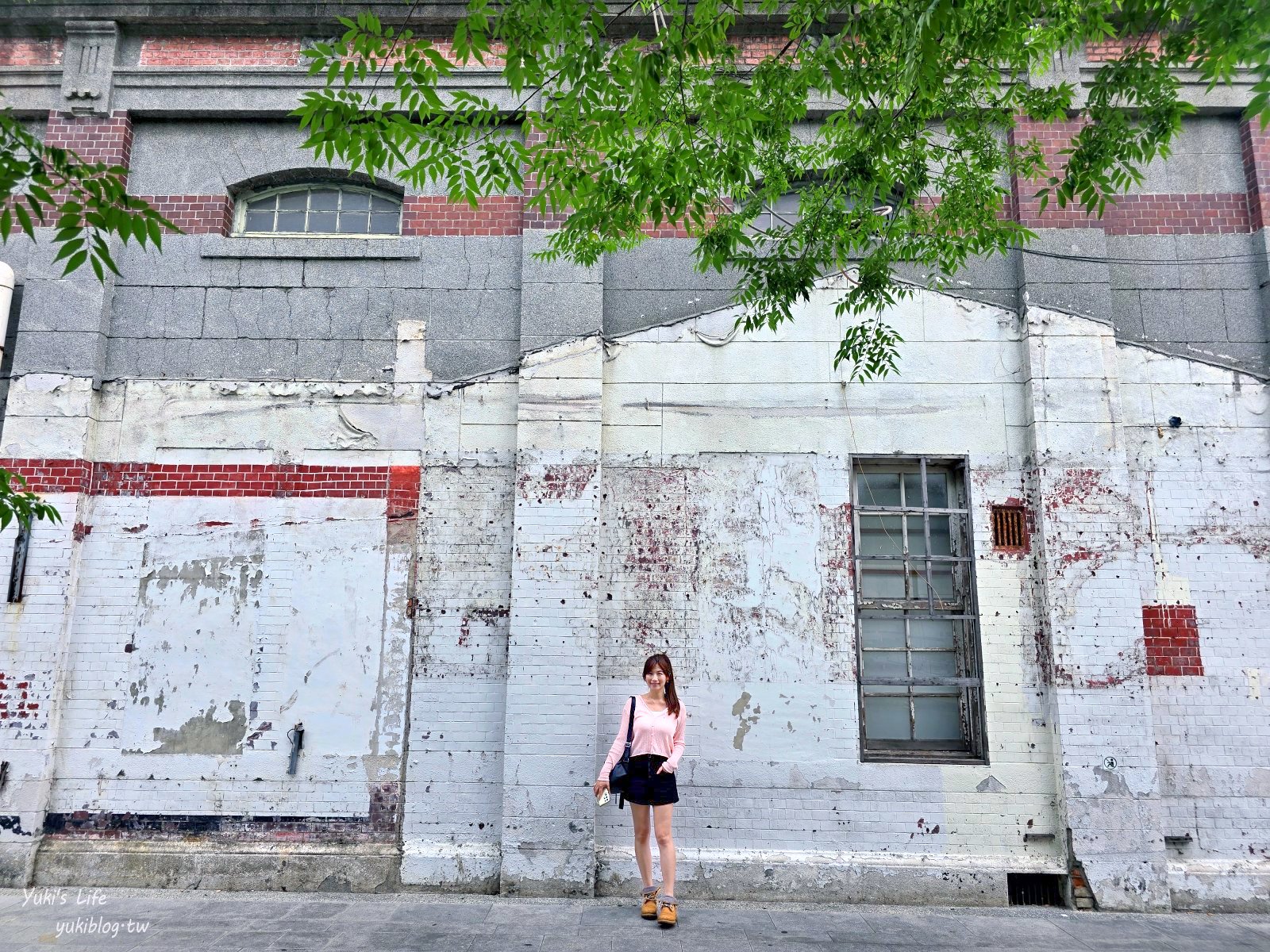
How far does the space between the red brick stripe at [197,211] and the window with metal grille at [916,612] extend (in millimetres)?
5372

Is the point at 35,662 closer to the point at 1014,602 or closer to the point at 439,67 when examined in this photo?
the point at 439,67

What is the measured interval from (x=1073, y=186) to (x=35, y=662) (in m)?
7.27

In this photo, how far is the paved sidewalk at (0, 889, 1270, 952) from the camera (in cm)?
495

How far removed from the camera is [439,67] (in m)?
3.96

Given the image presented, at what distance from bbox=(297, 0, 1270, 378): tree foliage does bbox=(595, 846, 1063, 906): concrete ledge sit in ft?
11.0

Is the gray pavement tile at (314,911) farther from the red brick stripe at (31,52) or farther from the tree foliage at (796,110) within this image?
the red brick stripe at (31,52)

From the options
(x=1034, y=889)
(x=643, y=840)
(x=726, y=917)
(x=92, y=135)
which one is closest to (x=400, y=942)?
(x=643, y=840)

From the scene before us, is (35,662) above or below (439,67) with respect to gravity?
below

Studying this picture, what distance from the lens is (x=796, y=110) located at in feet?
16.5

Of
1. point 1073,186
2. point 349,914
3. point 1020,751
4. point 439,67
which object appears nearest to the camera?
point 439,67

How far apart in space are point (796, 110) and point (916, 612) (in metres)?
3.57

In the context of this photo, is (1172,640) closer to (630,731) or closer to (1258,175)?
(1258,175)

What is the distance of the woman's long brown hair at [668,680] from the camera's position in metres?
5.47

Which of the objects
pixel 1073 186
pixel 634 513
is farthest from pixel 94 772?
pixel 1073 186
